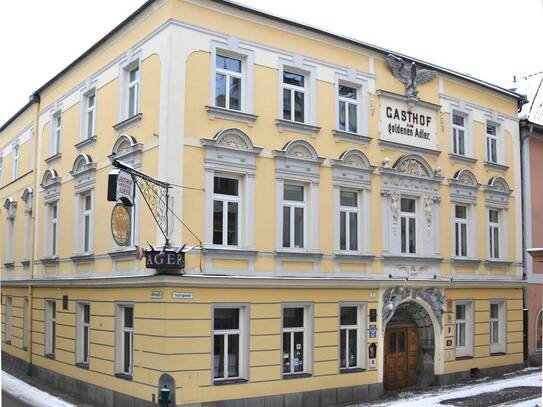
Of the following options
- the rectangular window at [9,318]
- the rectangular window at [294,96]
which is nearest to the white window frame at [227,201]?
the rectangular window at [294,96]

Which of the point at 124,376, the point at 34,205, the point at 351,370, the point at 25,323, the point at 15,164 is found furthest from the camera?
the point at 15,164

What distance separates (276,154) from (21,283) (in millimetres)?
12781

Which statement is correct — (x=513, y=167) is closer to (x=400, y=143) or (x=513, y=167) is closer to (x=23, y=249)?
(x=400, y=143)

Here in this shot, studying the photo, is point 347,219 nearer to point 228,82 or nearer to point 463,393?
point 228,82

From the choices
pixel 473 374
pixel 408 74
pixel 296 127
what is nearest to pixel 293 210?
pixel 296 127

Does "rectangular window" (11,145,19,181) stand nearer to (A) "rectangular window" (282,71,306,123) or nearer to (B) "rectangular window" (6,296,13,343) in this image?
(B) "rectangular window" (6,296,13,343)

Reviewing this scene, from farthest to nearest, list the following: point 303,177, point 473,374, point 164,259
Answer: point 473,374, point 303,177, point 164,259

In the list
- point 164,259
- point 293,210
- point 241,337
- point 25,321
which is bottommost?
point 25,321

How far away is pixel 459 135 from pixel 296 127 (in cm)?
699

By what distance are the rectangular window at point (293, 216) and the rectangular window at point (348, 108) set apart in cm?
237

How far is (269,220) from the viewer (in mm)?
15203

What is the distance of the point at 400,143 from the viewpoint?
18.2m

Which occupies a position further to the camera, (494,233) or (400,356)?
(494,233)

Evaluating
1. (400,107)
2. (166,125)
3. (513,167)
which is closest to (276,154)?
(166,125)
